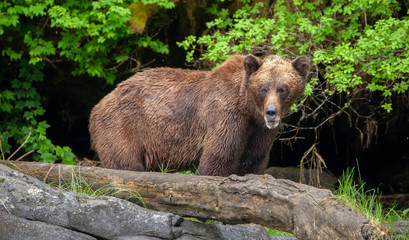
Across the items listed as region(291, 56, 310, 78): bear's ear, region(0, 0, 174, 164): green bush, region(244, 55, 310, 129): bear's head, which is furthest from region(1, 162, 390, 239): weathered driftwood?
Answer: region(0, 0, 174, 164): green bush

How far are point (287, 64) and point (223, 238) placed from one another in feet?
6.86

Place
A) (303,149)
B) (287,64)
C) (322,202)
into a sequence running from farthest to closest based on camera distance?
(303,149)
(287,64)
(322,202)

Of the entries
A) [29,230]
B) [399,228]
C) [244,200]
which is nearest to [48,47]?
[29,230]

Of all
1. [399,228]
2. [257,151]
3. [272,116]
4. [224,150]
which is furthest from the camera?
[257,151]

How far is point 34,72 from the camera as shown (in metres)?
9.95

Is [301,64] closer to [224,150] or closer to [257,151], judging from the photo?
[257,151]

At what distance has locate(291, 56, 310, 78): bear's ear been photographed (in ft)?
19.9

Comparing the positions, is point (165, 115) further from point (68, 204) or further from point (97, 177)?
point (68, 204)

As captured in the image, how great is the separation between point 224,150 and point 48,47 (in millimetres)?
4572

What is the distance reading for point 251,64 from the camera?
609 cm

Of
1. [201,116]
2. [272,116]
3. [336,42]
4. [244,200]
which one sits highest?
[336,42]

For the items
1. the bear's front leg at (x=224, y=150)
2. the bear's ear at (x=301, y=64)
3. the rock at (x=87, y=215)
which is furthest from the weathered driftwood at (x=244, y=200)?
the bear's ear at (x=301, y=64)

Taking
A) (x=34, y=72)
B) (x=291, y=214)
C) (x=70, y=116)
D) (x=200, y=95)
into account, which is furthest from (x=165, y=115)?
(x=70, y=116)

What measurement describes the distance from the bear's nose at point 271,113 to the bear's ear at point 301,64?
709 mm
